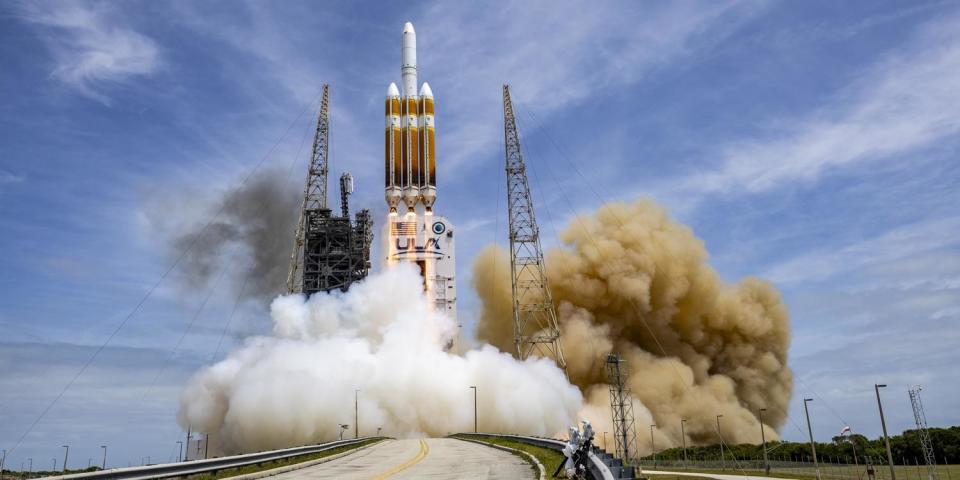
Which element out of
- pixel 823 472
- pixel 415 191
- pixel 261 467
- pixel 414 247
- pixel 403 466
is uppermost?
pixel 415 191

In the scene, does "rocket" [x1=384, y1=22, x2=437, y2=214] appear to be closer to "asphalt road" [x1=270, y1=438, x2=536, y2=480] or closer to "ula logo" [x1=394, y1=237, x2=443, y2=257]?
"ula logo" [x1=394, y1=237, x2=443, y2=257]

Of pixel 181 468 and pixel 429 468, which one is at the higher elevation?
pixel 181 468

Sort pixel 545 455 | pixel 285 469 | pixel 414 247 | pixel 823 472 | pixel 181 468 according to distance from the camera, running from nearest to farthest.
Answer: pixel 181 468 < pixel 285 469 < pixel 545 455 < pixel 823 472 < pixel 414 247

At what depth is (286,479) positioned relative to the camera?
20062 millimetres

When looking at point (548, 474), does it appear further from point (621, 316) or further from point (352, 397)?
point (621, 316)

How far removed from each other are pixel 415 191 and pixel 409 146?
4.67m

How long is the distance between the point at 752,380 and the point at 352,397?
4314 centimetres

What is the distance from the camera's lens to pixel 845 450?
87.9 m

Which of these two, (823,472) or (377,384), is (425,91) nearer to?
(377,384)

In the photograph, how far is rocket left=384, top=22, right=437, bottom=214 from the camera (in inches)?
3000

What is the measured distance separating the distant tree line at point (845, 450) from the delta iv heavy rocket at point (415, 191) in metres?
28.2

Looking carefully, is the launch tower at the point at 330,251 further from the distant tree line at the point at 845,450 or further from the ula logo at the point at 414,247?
the distant tree line at the point at 845,450

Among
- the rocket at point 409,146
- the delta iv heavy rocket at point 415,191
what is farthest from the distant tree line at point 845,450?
the rocket at point 409,146

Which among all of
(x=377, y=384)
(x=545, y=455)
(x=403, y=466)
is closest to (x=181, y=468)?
(x=403, y=466)
